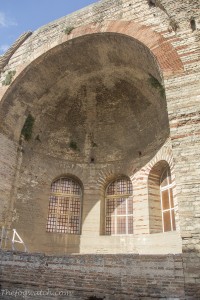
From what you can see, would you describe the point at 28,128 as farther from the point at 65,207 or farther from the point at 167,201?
the point at 167,201

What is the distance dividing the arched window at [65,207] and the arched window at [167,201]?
10.3ft

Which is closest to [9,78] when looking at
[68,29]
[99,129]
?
[68,29]

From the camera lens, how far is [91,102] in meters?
11.5

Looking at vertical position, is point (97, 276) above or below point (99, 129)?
below

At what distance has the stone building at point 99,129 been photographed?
7.40 meters

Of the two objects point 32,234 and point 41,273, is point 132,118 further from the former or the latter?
point 41,273

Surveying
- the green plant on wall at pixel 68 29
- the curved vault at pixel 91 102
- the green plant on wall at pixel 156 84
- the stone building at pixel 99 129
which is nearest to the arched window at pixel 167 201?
the stone building at pixel 99 129

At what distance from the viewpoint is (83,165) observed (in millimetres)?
11438

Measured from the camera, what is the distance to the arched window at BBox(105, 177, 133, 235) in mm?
10198

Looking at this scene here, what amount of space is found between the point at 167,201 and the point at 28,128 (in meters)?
5.65

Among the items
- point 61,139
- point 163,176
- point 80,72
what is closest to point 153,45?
point 80,72

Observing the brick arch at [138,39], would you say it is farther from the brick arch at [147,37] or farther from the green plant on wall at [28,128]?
the green plant on wall at [28,128]

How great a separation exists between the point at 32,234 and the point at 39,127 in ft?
13.0

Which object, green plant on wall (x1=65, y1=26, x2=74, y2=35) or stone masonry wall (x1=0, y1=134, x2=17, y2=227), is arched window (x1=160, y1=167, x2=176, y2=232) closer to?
stone masonry wall (x1=0, y1=134, x2=17, y2=227)
